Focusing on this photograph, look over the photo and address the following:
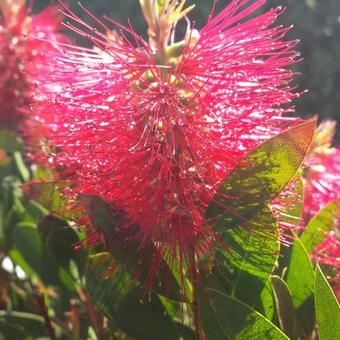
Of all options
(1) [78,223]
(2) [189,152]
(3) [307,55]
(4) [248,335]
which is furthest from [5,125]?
(3) [307,55]

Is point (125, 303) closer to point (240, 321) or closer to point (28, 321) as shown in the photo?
point (240, 321)

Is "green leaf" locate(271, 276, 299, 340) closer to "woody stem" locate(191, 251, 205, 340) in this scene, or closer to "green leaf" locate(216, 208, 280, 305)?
"green leaf" locate(216, 208, 280, 305)

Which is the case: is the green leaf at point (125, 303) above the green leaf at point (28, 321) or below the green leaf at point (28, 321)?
above

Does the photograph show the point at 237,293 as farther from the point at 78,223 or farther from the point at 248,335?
the point at 78,223

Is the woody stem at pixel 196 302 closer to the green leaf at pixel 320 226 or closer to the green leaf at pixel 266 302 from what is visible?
the green leaf at pixel 266 302

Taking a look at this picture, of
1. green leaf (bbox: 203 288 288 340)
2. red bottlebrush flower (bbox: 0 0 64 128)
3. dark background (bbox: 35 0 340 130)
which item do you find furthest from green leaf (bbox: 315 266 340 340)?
dark background (bbox: 35 0 340 130)

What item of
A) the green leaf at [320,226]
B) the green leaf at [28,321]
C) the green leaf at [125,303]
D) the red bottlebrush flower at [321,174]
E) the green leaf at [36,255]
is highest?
the red bottlebrush flower at [321,174]

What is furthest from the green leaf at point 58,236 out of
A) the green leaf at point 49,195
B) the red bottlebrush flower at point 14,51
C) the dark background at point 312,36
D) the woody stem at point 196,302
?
the dark background at point 312,36

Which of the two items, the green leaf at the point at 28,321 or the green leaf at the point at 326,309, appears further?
the green leaf at the point at 28,321
